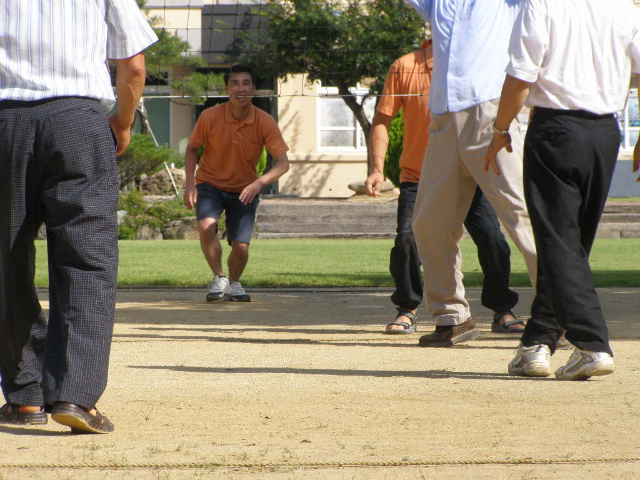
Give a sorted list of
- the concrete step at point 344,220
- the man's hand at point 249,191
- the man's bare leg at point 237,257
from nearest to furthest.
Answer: the man's hand at point 249,191 → the man's bare leg at point 237,257 → the concrete step at point 344,220

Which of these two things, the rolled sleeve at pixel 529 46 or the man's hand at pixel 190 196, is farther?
the man's hand at pixel 190 196

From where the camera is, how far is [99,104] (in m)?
3.89

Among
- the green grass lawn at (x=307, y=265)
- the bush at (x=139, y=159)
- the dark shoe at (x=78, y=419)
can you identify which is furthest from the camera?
the bush at (x=139, y=159)

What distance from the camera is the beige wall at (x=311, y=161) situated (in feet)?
104

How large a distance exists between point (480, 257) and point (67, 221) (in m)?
3.63

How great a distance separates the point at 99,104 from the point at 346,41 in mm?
23432

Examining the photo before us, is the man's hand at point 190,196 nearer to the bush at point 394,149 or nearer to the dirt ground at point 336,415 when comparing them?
the dirt ground at point 336,415

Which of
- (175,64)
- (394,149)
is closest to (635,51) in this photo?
(394,149)

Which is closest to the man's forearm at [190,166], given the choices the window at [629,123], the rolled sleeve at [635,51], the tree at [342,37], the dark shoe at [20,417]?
the rolled sleeve at [635,51]

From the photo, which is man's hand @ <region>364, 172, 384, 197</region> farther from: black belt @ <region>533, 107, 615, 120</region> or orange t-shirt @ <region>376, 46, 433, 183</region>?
black belt @ <region>533, 107, 615, 120</region>

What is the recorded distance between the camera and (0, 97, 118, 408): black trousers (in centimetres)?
375

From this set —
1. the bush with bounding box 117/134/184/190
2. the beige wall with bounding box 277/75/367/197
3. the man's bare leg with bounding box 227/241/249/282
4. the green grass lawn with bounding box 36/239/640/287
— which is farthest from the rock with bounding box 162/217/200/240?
the man's bare leg with bounding box 227/241/249/282

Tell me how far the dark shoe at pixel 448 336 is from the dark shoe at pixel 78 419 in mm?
2771

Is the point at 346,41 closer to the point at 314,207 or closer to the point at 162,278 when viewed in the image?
the point at 314,207
